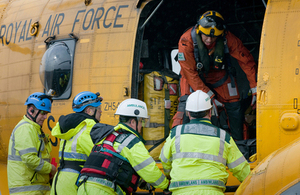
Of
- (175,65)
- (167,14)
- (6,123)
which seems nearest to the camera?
(6,123)

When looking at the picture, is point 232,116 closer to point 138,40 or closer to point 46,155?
point 138,40

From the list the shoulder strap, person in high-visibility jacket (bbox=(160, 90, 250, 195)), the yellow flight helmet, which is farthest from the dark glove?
the yellow flight helmet

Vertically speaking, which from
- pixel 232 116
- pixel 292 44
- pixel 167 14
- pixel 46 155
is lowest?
pixel 46 155

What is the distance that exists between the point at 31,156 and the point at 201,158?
2446 millimetres

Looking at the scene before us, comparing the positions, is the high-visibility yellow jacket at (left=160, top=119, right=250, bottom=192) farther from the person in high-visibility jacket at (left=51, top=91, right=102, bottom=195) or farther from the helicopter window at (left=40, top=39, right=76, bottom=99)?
the helicopter window at (left=40, top=39, right=76, bottom=99)

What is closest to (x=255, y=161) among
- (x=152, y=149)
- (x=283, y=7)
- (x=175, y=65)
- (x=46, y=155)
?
(x=283, y=7)

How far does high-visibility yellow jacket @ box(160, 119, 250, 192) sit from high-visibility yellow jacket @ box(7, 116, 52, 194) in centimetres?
212

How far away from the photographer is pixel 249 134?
18.3ft

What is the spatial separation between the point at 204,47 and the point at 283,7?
1.60 meters

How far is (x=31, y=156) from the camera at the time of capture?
4398mm

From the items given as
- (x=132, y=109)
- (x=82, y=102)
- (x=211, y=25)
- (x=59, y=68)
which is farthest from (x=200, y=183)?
(x=59, y=68)

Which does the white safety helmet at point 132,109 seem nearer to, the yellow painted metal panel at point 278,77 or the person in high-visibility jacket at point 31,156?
the yellow painted metal panel at point 278,77

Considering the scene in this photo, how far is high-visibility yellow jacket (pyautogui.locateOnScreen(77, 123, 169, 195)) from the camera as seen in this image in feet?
10.6

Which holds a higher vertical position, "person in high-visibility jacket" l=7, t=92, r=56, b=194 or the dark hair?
the dark hair
